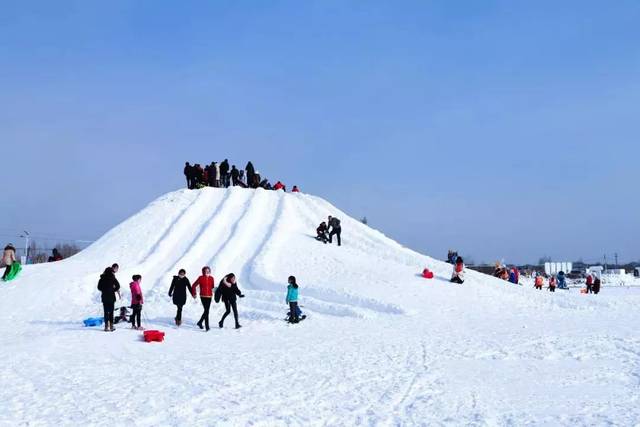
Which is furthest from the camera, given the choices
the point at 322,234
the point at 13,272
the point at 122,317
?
the point at 322,234

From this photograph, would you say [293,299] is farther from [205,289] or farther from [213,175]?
[213,175]

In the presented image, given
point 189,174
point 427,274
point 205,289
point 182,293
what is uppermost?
point 189,174

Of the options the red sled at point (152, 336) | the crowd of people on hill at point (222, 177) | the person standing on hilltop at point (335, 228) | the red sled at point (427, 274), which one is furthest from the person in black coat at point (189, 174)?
the red sled at point (152, 336)

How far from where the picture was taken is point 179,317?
52.2 feet

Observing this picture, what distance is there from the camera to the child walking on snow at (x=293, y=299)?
16281 mm

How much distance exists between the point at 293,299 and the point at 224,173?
69.9 ft

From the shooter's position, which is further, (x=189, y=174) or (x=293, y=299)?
A: (x=189, y=174)

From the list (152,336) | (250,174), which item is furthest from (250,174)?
(152,336)

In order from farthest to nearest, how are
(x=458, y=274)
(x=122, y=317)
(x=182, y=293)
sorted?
(x=458, y=274) < (x=122, y=317) < (x=182, y=293)

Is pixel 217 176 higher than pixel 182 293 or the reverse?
higher

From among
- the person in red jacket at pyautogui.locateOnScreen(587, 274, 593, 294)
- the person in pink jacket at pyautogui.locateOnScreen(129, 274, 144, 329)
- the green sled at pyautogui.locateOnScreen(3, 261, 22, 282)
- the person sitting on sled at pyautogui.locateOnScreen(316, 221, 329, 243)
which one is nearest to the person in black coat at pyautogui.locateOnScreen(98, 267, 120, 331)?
the person in pink jacket at pyautogui.locateOnScreen(129, 274, 144, 329)

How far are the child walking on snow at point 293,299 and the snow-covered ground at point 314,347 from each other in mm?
373

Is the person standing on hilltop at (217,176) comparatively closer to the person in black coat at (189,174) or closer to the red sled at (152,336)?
the person in black coat at (189,174)

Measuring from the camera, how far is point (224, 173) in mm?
36344
